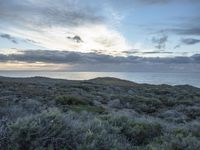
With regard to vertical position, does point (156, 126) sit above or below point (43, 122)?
below

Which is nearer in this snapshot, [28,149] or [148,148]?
[28,149]

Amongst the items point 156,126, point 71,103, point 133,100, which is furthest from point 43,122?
point 133,100

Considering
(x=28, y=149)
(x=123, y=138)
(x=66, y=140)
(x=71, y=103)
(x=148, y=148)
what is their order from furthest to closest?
1. (x=71, y=103)
2. (x=123, y=138)
3. (x=148, y=148)
4. (x=66, y=140)
5. (x=28, y=149)

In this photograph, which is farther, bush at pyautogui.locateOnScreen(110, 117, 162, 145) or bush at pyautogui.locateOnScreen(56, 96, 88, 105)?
bush at pyautogui.locateOnScreen(56, 96, 88, 105)

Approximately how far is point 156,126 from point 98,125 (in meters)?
2.93

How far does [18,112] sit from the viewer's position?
9.61 metres

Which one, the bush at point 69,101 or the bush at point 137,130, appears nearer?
the bush at point 137,130

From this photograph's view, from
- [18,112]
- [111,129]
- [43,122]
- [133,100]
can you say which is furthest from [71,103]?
[43,122]

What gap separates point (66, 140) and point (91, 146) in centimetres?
49

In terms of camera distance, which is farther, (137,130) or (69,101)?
(69,101)

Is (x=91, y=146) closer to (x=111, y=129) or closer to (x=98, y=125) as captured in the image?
(x=98, y=125)

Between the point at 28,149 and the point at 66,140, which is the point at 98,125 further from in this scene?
the point at 28,149

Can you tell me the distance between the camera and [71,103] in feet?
63.8

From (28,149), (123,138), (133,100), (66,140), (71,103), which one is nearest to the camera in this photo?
(28,149)
